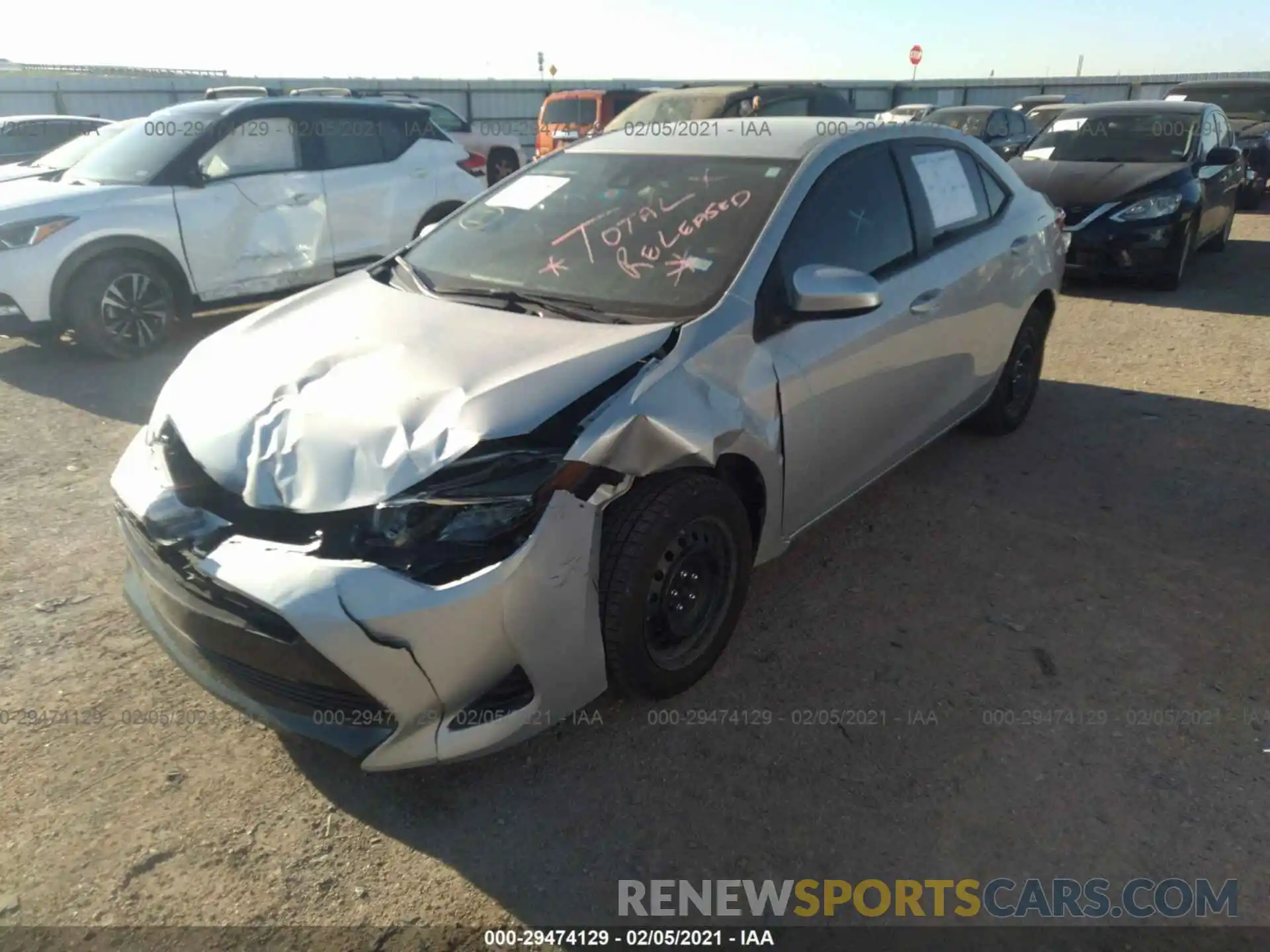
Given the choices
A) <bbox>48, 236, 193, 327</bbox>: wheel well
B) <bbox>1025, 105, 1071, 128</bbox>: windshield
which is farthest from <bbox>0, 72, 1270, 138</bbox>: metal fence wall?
<bbox>48, 236, 193, 327</bbox>: wheel well

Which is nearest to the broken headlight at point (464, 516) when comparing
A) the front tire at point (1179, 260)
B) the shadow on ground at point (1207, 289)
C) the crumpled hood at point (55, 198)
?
the crumpled hood at point (55, 198)

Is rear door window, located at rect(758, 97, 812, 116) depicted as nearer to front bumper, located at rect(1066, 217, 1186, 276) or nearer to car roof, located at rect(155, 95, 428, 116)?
front bumper, located at rect(1066, 217, 1186, 276)

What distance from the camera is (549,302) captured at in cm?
293

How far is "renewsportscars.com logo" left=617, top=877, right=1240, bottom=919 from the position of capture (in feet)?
6.97

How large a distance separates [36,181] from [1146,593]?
773 centimetres

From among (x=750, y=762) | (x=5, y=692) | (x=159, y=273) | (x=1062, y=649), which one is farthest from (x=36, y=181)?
(x=1062, y=649)

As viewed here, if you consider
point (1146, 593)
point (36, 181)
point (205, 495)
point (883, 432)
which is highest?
point (36, 181)

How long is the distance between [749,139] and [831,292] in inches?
40.0

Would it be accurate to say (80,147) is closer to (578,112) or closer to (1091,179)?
(578,112)

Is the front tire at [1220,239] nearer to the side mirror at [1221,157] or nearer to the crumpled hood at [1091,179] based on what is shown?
the side mirror at [1221,157]

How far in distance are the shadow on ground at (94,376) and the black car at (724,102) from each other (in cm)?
610

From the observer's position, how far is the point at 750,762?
255 centimetres

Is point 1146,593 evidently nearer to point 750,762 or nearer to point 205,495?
point 750,762

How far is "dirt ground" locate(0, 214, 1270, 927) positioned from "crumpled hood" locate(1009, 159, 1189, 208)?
4940 millimetres
